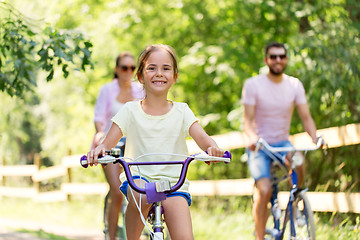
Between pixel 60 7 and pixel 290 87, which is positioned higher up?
pixel 60 7

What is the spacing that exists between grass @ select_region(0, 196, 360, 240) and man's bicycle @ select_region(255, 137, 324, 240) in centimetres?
86

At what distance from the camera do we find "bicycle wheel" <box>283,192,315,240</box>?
4.90m

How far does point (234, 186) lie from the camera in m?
8.47

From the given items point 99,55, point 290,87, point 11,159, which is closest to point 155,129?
point 290,87

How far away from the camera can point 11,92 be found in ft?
19.3

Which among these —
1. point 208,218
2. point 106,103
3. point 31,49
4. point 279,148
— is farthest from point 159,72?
point 208,218

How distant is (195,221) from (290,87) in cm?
367

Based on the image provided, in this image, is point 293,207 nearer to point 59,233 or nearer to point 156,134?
point 156,134

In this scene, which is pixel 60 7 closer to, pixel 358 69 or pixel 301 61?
pixel 301 61

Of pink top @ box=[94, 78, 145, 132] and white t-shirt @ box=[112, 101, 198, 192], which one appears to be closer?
white t-shirt @ box=[112, 101, 198, 192]

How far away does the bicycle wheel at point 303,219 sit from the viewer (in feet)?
16.1

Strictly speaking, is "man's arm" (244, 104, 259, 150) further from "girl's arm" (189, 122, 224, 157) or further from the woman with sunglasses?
"girl's arm" (189, 122, 224, 157)

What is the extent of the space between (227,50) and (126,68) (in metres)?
5.63

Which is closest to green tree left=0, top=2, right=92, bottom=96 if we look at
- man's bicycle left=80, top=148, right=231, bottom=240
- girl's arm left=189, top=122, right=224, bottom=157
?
girl's arm left=189, top=122, right=224, bottom=157
